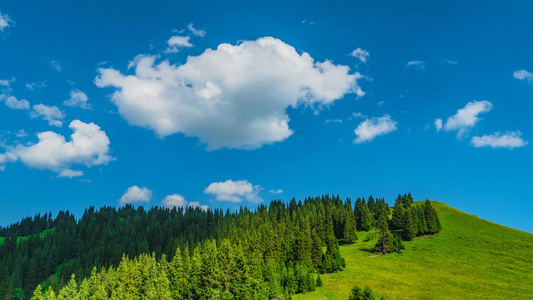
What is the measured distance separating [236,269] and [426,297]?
45370mm

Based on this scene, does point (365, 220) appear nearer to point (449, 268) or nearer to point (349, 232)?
point (349, 232)

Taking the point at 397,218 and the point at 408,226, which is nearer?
the point at 408,226

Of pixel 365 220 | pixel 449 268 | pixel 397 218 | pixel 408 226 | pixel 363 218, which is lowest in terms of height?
pixel 449 268

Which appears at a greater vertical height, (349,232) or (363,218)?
(363,218)

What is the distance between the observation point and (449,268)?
3738 inches

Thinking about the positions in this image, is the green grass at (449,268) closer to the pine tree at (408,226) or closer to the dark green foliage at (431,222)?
the dark green foliage at (431,222)

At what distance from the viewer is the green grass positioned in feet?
246

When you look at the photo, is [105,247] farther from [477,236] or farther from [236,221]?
[477,236]

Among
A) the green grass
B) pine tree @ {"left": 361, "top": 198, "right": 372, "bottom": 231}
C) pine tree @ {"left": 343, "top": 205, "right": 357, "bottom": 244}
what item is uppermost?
pine tree @ {"left": 361, "top": 198, "right": 372, "bottom": 231}

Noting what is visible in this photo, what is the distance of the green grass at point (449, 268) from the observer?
246ft

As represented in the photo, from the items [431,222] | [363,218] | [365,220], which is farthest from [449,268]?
[363,218]

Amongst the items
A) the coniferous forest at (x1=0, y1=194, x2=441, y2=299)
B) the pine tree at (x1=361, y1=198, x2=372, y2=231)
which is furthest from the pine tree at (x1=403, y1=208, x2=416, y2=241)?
the pine tree at (x1=361, y1=198, x2=372, y2=231)

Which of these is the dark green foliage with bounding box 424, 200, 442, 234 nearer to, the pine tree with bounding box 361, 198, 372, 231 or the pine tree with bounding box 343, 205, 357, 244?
the pine tree with bounding box 361, 198, 372, 231

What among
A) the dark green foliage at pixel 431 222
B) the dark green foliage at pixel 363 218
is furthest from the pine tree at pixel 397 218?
the dark green foliage at pixel 363 218
